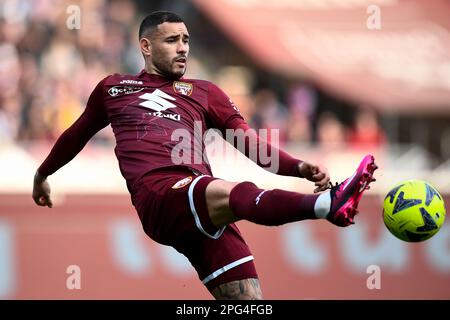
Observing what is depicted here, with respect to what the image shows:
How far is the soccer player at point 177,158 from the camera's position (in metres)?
5.58

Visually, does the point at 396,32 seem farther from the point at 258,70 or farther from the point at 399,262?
the point at 399,262

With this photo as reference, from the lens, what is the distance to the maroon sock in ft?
16.5

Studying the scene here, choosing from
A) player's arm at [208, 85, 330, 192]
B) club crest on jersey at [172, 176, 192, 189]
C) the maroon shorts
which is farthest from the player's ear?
club crest on jersey at [172, 176, 192, 189]

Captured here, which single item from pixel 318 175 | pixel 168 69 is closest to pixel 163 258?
pixel 168 69

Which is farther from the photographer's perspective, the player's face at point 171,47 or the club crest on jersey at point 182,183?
the player's face at point 171,47

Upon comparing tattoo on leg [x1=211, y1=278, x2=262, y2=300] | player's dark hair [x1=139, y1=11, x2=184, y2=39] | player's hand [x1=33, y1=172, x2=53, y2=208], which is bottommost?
tattoo on leg [x1=211, y1=278, x2=262, y2=300]

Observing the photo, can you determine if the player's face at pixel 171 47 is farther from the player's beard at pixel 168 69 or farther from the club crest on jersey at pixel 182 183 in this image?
the club crest on jersey at pixel 182 183

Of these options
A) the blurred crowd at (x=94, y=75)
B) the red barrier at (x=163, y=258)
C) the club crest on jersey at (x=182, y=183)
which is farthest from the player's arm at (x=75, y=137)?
the blurred crowd at (x=94, y=75)

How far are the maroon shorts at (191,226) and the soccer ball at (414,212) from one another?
1096 mm

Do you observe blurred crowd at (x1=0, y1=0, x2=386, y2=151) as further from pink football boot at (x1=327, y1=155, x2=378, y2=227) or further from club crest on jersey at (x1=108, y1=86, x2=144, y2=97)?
pink football boot at (x1=327, y1=155, x2=378, y2=227)

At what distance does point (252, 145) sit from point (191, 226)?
73cm

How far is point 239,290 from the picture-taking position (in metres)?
6.12

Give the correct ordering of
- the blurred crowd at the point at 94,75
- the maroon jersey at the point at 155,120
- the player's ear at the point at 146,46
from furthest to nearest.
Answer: the blurred crowd at the point at 94,75, the player's ear at the point at 146,46, the maroon jersey at the point at 155,120

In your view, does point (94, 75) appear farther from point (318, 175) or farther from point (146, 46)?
point (318, 175)
